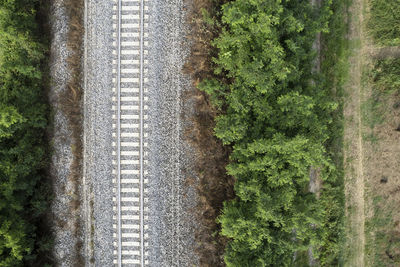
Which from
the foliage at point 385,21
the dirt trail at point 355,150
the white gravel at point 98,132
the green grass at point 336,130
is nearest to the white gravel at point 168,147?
the white gravel at point 98,132

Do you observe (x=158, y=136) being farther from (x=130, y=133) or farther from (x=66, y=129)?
(x=66, y=129)

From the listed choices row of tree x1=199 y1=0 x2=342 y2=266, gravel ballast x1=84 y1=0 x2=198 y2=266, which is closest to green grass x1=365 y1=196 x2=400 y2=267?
row of tree x1=199 y1=0 x2=342 y2=266

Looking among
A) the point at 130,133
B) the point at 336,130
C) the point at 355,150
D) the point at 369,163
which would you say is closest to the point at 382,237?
the point at 369,163

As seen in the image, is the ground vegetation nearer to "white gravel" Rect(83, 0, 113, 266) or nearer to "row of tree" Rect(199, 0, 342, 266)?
"row of tree" Rect(199, 0, 342, 266)

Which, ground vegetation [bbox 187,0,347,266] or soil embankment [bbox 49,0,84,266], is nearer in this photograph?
ground vegetation [bbox 187,0,347,266]

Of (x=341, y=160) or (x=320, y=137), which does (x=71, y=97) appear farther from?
(x=341, y=160)

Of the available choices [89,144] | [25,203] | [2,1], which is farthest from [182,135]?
[2,1]
